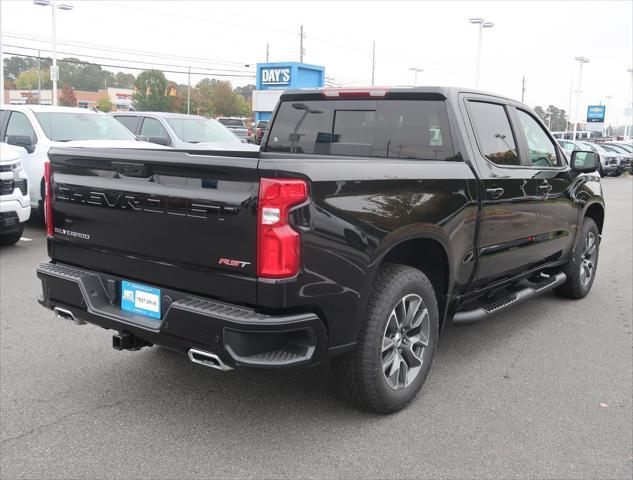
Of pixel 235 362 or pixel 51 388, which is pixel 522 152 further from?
pixel 51 388

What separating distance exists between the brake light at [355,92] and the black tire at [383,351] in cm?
143

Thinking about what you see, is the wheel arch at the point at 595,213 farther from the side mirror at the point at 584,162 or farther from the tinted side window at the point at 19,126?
the tinted side window at the point at 19,126

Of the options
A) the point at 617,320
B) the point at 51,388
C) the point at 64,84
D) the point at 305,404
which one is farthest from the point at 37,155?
the point at 64,84

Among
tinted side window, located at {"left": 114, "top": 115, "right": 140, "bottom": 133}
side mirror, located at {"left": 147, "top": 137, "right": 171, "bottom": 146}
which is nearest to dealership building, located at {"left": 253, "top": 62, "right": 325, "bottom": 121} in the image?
tinted side window, located at {"left": 114, "top": 115, "right": 140, "bottom": 133}

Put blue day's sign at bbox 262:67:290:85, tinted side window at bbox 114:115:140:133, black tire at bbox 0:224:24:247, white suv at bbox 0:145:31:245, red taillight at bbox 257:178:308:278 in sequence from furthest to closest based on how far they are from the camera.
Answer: blue day's sign at bbox 262:67:290:85, tinted side window at bbox 114:115:140:133, black tire at bbox 0:224:24:247, white suv at bbox 0:145:31:245, red taillight at bbox 257:178:308:278

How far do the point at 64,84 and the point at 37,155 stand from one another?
103 m

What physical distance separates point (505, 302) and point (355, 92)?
1.90 meters

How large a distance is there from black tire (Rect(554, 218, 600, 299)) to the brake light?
2748mm

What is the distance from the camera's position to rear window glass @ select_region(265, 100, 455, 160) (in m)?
4.21

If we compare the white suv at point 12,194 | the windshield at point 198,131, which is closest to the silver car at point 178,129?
the windshield at point 198,131

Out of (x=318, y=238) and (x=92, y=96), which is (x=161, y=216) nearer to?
(x=318, y=238)

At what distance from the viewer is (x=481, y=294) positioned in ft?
15.0

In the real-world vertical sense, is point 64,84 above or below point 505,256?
above

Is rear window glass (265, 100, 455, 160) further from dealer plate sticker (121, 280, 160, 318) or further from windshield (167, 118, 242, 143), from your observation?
windshield (167, 118, 242, 143)
